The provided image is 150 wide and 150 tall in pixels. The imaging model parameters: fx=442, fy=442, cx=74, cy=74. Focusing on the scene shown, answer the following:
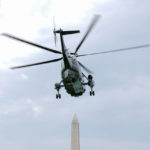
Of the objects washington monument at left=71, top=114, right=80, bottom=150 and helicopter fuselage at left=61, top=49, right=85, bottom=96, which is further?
washington monument at left=71, top=114, right=80, bottom=150

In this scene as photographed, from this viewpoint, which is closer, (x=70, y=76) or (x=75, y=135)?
(x=70, y=76)

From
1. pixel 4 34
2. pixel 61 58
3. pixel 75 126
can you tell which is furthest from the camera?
pixel 75 126

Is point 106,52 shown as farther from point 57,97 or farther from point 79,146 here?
point 79,146

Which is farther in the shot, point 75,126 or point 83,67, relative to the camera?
point 75,126

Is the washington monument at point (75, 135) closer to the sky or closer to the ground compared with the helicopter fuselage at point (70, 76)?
closer to the sky

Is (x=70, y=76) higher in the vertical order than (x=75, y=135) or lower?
lower

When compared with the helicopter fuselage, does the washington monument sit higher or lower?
higher

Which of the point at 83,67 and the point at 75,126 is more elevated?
the point at 75,126

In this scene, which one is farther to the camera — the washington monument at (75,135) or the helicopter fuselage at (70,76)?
the washington monument at (75,135)

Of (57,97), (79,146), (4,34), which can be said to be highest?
(79,146)

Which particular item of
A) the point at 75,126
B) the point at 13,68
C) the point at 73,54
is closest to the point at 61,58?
the point at 73,54

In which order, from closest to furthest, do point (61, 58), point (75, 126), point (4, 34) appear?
point (4, 34) → point (61, 58) → point (75, 126)
